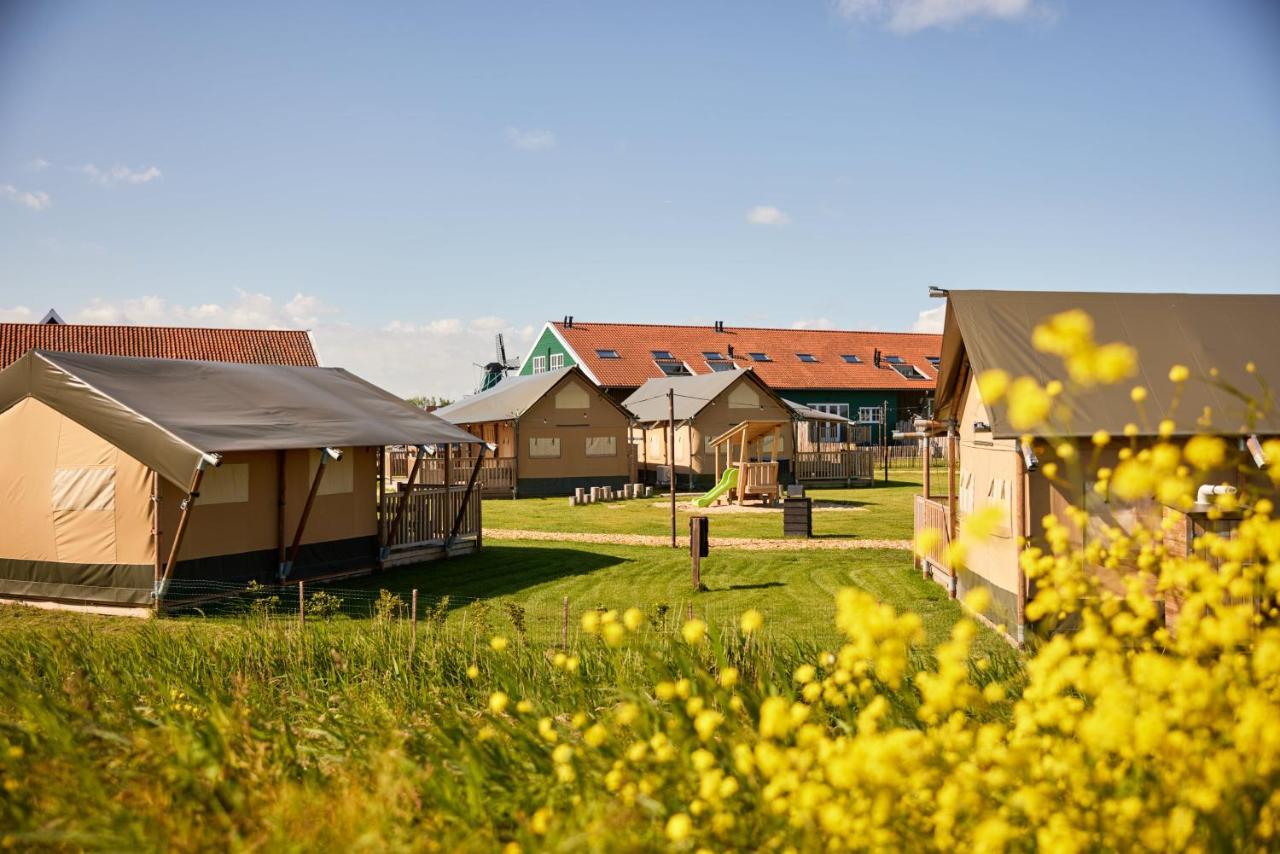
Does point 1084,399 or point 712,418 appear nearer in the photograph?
point 1084,399

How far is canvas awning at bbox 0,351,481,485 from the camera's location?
1444 cm

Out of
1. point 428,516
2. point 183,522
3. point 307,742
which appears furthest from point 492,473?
point 307,742

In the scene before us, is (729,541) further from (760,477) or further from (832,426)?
(832,426)

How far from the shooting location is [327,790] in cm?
516

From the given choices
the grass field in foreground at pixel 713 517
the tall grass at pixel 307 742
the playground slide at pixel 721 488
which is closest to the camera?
the tall grass at pixel 307 742

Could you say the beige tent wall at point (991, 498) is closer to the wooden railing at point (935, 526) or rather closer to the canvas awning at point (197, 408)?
the wooden railing at point (935, 526)

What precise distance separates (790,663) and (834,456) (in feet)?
105

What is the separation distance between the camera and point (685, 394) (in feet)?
134

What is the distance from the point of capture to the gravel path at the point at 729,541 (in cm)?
2119

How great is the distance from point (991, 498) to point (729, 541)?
8.94 meters

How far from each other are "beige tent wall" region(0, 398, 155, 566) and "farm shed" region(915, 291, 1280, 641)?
475 inches

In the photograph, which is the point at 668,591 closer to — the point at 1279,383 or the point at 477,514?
the point at 477,514

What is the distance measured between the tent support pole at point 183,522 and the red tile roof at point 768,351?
123 feet

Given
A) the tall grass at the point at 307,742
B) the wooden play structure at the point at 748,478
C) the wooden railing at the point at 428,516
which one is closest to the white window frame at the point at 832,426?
Result: the wooden play structure at the point at 748,478
